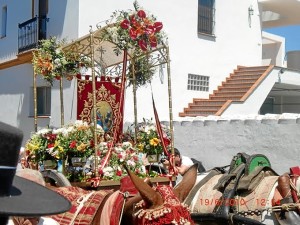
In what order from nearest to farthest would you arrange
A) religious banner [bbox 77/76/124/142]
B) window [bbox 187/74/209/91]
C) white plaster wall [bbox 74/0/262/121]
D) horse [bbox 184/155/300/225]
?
1. horse [bbox 184/155/300/225]
2. religious banner [bbox 77/76/124/142]
3. white plaster wall [bbox 74/0/262/121]
4. window [bbox 187/74/209/91]

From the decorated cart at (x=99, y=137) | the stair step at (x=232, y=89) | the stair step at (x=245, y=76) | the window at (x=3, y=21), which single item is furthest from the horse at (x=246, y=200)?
the window at (x=3, y=21)

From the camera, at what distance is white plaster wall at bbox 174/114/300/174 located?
9.75 m

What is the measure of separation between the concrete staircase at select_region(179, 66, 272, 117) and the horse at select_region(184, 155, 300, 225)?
7985 mm

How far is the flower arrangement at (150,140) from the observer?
7059mm

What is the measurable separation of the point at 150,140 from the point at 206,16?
30.4 feet

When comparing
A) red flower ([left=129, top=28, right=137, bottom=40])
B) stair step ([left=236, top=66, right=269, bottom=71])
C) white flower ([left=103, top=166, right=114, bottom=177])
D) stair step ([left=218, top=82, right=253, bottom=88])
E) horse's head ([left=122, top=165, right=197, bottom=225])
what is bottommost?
white flower ([left=103, top=166, right=114, bottom=177])

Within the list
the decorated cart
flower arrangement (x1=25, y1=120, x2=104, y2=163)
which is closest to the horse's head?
the decorated cart

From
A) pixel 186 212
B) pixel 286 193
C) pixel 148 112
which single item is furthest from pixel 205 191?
pixel 148 112

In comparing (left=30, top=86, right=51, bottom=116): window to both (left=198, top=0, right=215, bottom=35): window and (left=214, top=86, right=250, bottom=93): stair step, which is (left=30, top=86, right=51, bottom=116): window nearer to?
(left=198, top=0, right=215, bottom=35): window

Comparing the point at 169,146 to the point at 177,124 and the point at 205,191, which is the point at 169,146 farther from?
the point at 177,124

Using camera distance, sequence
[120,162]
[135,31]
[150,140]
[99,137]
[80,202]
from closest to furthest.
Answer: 1. [80,202]
2. [120,162]
3. [135,31]
4. [99,137]
5. [150,140]

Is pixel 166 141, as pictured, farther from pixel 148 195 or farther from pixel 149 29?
pixel 148 195

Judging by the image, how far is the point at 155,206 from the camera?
298 centimetres

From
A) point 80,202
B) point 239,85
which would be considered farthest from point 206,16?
point 80,202
